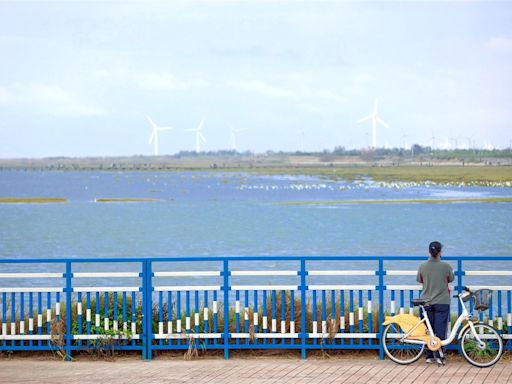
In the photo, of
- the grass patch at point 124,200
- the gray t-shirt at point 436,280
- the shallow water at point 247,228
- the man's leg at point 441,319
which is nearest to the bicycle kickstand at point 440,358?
the man's leg at point 441,319

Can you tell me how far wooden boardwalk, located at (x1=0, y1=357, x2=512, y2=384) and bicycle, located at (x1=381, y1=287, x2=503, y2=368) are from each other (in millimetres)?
167

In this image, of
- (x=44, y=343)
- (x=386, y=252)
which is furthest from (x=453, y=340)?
(x=386, y=252)

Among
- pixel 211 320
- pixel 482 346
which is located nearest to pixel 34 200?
pixel 211 320

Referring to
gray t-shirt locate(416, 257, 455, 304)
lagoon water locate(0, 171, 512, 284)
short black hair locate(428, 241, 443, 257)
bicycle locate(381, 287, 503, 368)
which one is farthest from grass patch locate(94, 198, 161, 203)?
short black hair locate(428, 241, 443, 257)

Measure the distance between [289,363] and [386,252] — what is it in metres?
47.5

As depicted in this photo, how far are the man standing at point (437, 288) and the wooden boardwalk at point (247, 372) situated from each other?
0.61 meters

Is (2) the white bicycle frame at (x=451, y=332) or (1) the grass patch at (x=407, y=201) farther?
(1) the grass patch at (x=407, y=201)

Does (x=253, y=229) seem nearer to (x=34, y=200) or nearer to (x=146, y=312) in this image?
(x=34, y=200)

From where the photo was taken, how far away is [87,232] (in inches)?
3179

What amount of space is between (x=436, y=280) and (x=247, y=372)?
2.91 meters

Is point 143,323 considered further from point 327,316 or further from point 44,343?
point 327,316

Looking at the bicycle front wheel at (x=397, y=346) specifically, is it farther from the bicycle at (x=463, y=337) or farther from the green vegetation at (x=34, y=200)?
the green vegetation at (x=34, y=200)

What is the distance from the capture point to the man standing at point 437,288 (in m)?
14.3

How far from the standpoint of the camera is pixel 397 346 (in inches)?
578
